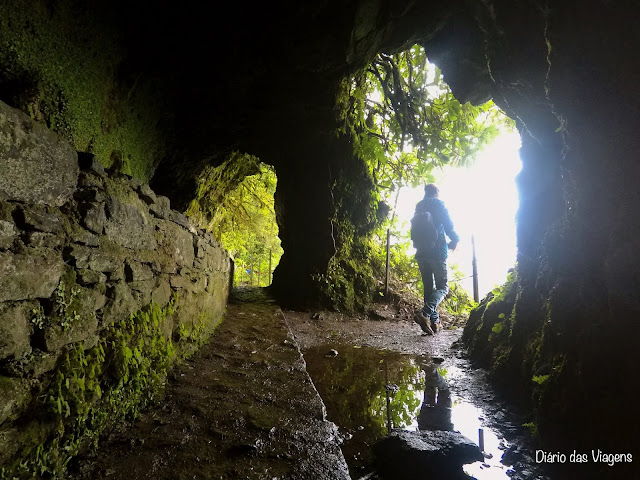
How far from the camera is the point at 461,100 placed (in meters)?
4.96

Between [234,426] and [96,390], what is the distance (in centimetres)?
83

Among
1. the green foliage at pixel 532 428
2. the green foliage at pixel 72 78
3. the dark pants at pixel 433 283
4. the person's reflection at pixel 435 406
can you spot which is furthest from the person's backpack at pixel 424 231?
the green foliage at pixel 72 78

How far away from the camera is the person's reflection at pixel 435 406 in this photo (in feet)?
7.83

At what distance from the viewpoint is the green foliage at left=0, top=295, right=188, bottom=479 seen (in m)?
1.39

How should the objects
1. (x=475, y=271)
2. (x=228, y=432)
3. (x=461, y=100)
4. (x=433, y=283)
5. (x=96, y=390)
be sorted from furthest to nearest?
(x=475, y=271)
(x=433, y=283)
(x=461, y=100)
(x=228, y=432)
(x=96, y=390)

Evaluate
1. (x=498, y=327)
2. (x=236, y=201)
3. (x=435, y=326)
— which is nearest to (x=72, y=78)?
(x=498, y=327)

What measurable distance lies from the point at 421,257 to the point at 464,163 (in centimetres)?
190

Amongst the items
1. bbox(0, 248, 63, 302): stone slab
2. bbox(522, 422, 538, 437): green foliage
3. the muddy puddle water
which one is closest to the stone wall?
bbox(0, 248, 63, 302): stone slab

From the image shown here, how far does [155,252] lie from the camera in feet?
8.78

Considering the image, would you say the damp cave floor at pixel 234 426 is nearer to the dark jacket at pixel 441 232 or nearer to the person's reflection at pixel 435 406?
the person's reflection at pixel 435 406

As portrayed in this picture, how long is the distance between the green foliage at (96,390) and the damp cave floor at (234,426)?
97mm

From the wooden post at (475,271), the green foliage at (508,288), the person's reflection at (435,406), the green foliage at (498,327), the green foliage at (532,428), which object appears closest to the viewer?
the green foliage at (532,428)

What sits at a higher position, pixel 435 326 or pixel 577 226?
pixel 577 226

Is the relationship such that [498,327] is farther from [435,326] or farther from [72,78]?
[72,78]
